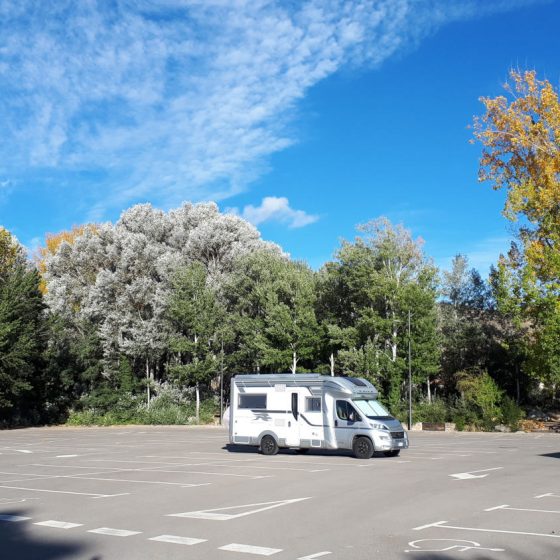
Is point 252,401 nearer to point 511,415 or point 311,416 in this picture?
point 311,416

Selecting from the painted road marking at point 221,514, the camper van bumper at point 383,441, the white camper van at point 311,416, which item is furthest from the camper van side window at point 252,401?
the painted road marking at point 221,514

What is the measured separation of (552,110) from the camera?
38562 millimetres

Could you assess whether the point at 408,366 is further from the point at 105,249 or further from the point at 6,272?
the point at 6,272

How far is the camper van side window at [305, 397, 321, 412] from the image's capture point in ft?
77.6

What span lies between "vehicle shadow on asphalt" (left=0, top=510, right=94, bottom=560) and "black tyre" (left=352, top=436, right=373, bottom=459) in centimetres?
1373

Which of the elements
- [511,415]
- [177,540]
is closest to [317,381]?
[177,540]

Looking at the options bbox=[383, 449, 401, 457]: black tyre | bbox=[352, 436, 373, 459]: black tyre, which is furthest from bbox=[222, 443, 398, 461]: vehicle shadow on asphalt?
bbox=[352, 436, 373, 459]: black tyre

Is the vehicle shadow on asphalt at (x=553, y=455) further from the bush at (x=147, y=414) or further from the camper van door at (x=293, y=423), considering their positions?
the bush at (x=147, y=414)

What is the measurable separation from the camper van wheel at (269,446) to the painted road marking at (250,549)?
15.7 metres

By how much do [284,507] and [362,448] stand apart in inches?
414

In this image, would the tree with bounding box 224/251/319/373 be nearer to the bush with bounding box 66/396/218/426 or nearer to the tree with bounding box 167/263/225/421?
the tree with bounding box 167/263/225/421

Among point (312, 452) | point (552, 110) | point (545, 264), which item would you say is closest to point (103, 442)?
point (312, 452)

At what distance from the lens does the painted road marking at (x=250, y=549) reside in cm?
858

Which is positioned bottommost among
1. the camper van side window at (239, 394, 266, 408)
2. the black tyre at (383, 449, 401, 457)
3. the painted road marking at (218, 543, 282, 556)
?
the painted road marking at (218, 543, 282, 556)
